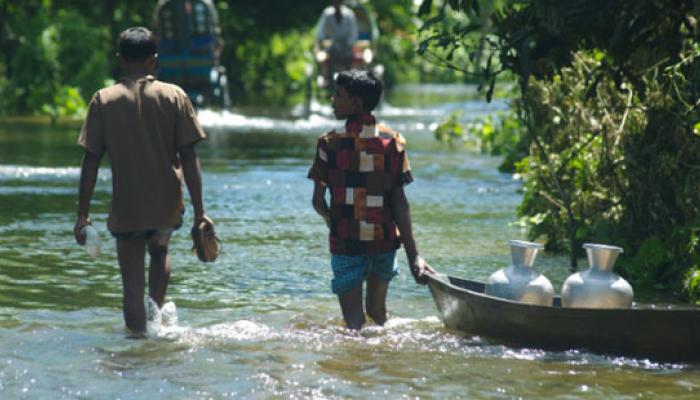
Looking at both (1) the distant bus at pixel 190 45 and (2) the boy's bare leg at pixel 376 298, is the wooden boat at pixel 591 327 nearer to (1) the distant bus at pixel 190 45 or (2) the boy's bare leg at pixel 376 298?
(2) the boy's bare leg at pixel 376 298

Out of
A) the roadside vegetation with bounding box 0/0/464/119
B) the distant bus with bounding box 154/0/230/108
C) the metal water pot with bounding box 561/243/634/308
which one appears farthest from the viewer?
the roadside vegetation with bounding box 0/0/464/119

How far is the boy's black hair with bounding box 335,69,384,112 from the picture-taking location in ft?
25.0

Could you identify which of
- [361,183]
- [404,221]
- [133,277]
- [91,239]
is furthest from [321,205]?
[91,239]

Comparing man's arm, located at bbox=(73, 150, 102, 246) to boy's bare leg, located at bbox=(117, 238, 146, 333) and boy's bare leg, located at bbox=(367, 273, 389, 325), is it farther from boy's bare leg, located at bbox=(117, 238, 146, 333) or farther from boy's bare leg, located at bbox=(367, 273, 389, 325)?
boy's bare leg, located at bbox=(367, 273, 389, 325)

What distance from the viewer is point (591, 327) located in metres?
7.22

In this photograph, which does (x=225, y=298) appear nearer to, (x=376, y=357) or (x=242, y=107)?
(x=376, y=357)

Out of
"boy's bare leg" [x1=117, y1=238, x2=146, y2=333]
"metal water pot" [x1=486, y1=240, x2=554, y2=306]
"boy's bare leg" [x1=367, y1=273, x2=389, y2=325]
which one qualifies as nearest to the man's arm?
"boy's bare leg" [x1=117, y1=238, x2=146, y2=333]

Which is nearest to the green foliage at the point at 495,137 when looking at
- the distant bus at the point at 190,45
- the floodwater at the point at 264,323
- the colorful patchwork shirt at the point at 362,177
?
the floodwater at the point at 264,323

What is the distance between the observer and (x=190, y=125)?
7.50 meters

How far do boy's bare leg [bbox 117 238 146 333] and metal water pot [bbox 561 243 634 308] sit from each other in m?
2.14

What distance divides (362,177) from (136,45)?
1.30 meters

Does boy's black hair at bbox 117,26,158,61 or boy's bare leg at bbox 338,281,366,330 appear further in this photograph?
boy's bare leg at bbox 338,281,366,330

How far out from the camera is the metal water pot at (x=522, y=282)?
25.2ft

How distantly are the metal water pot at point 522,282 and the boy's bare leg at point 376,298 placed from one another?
57cm
